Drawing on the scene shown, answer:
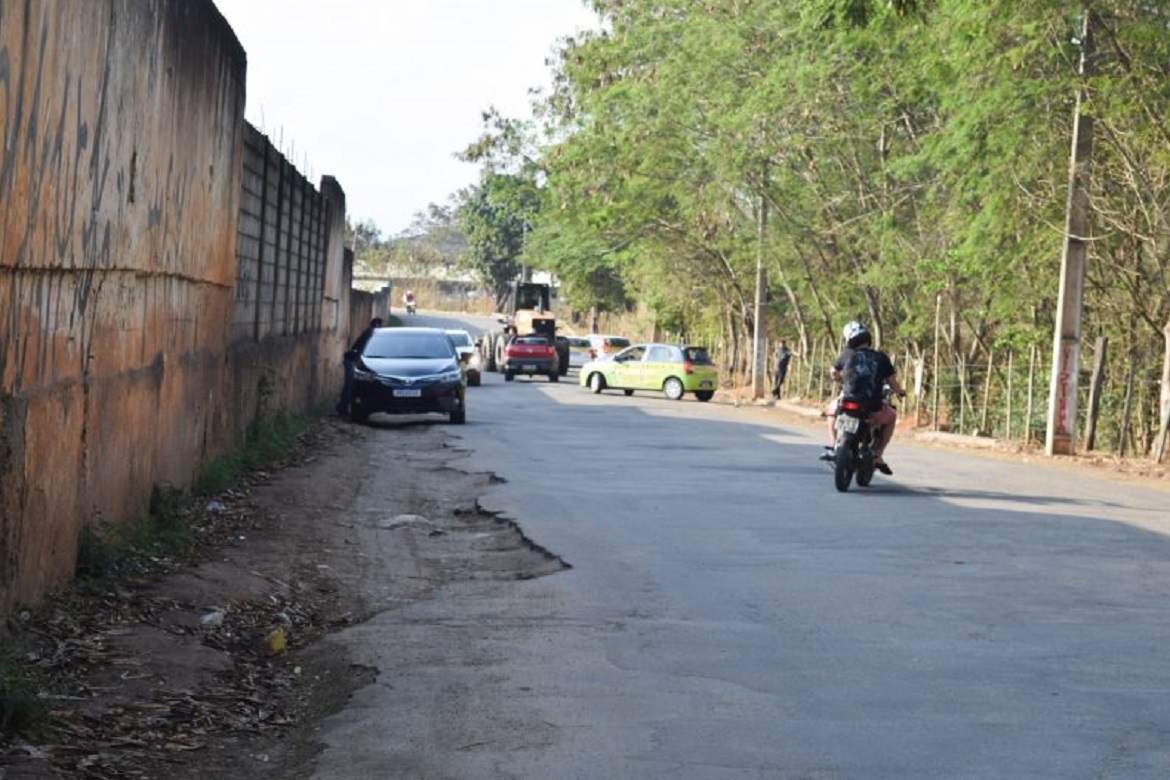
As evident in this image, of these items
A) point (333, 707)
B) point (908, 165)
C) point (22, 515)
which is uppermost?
point (908, 165)

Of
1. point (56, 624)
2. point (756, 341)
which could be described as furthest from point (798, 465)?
A: point (756, 341)

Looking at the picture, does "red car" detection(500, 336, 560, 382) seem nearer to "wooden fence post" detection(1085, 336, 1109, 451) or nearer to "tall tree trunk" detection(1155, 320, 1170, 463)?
"wooden fence post" detection(1085, 336, 1109, 451)

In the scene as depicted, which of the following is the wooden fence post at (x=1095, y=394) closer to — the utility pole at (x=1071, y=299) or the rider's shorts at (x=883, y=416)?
the utility pole at (x=1071, y=299)

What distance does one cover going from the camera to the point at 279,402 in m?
21.9

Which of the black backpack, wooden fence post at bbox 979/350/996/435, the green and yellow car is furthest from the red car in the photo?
the black backpack

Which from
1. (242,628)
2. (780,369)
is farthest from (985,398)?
(242,628)

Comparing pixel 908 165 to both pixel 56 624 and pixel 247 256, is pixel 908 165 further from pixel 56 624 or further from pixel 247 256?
pixel 56 624

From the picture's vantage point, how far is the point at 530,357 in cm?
5181

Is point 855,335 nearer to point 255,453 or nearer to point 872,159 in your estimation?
point 255,453

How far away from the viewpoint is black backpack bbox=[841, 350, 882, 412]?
17.6 metres

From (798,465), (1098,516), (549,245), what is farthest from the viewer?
(549,245)

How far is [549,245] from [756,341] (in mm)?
19850

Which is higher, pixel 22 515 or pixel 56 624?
pixel 22 515

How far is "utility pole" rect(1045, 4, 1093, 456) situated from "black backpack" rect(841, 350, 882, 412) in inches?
340
